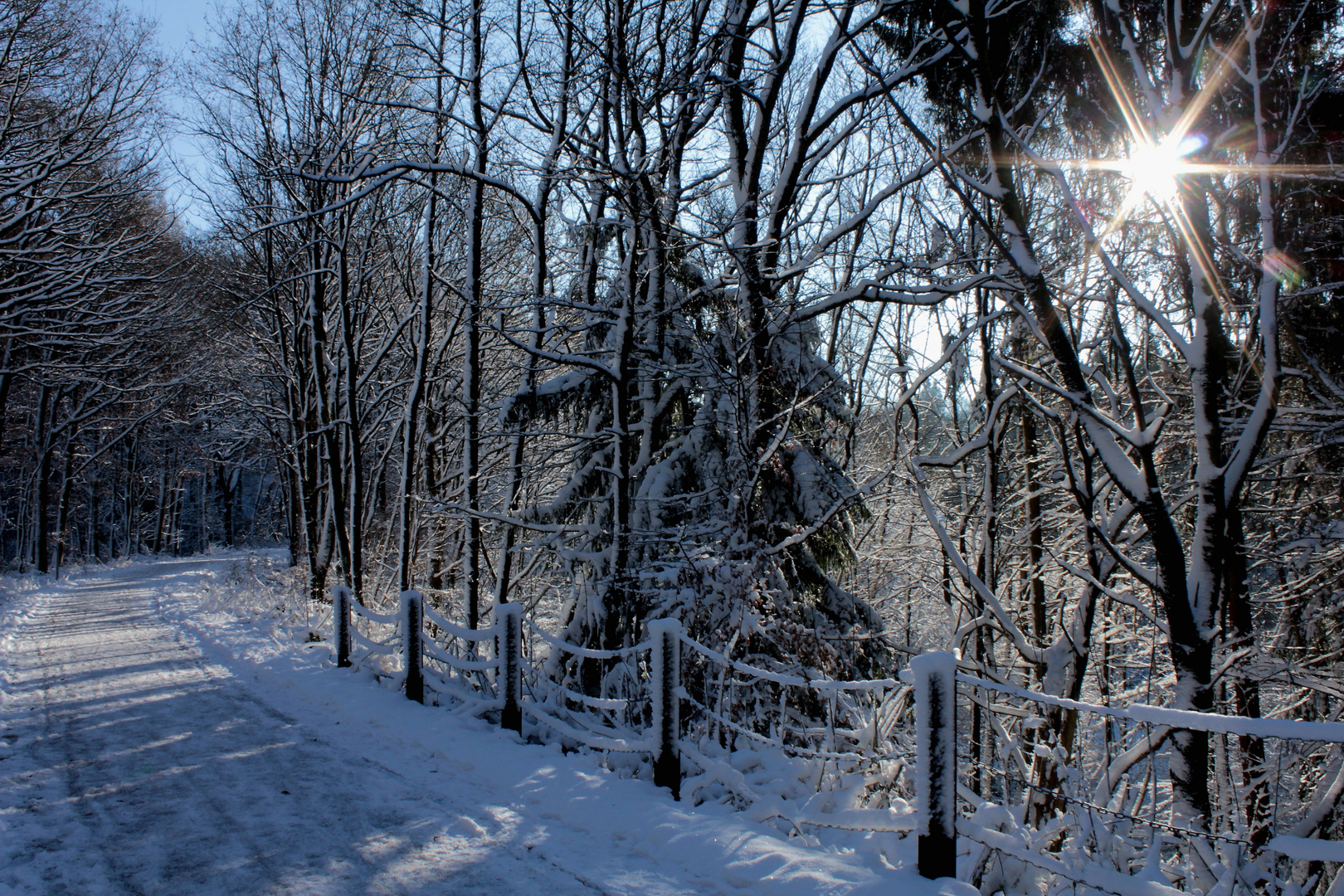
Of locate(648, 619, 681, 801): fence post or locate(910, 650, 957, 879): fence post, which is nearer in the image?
locate(910, 650, 957, 879): fence post

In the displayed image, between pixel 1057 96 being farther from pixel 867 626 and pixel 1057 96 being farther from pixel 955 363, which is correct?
pixel 955 363

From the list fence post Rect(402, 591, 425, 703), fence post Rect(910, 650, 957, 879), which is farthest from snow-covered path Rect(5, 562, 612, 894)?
fence post Rect(910, 650, 957, 879)

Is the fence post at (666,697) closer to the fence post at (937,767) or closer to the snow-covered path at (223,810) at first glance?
the snow-covered path at (223,810)

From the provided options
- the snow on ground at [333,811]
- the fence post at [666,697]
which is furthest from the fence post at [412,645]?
the fence post at [666,697]

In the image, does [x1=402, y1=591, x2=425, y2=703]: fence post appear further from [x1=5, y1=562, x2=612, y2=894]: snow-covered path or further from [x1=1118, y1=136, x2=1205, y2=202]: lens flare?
[x1=1118, y1=136, x2=1205, y2=202]: lens flare

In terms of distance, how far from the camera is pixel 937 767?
4.14 m

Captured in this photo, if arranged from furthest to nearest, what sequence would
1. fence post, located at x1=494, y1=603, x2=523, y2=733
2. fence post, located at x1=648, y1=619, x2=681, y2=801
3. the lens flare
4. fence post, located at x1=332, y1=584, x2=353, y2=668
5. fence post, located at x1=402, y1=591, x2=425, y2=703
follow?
1. fence post, located at x1=332, y1=584, x2=353, y2=668
2. fence post, located at x1=402, y1=591, x2=425, y2=703
3. fence post, located at x1=494, y1=603, x2=523, y2=733
4. the lens flare
5. fence post, located at x1=648, y1=619, x2=681, y2=801

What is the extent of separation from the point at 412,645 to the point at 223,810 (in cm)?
332

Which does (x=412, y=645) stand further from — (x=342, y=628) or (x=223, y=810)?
(x=223, y=810)

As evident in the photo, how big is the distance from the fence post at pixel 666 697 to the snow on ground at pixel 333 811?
0.59ft

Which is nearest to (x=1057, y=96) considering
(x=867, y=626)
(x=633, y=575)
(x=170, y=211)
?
(x=867, y=626)

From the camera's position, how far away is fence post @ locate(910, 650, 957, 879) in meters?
4.15

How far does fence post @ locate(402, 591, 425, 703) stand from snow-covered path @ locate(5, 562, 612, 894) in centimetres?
125

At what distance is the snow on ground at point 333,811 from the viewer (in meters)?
4.21
